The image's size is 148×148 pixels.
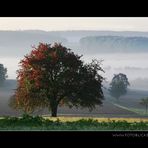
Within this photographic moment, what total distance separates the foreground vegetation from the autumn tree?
0.15 meters

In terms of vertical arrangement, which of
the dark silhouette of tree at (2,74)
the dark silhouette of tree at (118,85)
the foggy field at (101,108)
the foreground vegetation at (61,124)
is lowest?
the foreground vegetation at (61,124)

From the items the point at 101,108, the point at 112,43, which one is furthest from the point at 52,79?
the point at 112,43

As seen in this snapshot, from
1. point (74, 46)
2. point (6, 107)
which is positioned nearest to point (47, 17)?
point (74, 46)

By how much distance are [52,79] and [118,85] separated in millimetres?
697

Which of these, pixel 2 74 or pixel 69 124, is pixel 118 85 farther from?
pixel 2 74

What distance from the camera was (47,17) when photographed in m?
9.91

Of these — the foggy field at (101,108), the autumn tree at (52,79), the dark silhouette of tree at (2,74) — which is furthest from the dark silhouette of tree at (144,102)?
the dark silhouette of tree at (2,74)

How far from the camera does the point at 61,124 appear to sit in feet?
32.5

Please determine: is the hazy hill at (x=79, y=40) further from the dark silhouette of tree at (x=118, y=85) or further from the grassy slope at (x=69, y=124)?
the grassy slope at (x=69, y=124)

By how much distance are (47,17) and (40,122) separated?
3.61 ft

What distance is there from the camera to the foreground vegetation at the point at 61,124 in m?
9.86

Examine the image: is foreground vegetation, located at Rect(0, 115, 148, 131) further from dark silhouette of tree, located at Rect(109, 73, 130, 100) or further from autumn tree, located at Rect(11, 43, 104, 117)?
dark silhouette of tree, located at Rect(109, 73, 130, 100)

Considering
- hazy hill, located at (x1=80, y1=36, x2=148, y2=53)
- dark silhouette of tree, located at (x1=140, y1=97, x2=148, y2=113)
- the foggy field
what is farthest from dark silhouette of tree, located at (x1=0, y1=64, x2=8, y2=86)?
dark silhouette of tree, located at (x1=140, y1=97, x2=148, y2=113)

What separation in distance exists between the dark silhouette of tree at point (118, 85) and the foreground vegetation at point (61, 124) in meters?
0.30
